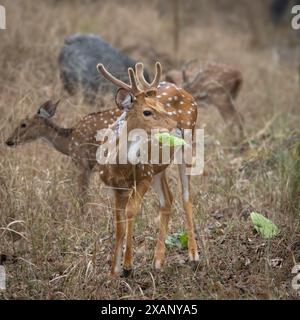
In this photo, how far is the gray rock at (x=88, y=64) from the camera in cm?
1026

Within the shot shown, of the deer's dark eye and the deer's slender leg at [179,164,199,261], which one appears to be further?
the deer's slender leg at [179,164,199,261]

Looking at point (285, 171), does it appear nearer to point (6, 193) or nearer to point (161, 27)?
point (6, 193)

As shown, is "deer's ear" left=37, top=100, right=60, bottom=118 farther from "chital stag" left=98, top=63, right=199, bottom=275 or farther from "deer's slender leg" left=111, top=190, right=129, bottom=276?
"deer's slender leg" left=111, top=190, right=129, bottom=276

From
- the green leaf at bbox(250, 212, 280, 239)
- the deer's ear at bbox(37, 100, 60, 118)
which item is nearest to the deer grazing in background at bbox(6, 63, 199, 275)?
the green leaf at bbox(250, 212, 280, 239)

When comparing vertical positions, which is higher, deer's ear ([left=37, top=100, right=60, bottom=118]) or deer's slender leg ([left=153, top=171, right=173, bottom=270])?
deer's ear ([left=37, top=100, right=60, bottom=118])

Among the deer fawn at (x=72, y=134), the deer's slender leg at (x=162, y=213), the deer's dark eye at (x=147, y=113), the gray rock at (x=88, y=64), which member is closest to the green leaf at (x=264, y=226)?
the deer's slender leg at (x=162, y=213)

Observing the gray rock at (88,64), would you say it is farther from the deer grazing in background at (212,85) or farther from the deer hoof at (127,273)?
the deer hoof at (127,273)

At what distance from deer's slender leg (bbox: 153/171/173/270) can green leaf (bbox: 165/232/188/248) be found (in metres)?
0.30

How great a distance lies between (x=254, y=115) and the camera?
12219 millimetres

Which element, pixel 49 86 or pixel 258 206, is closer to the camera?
pixel 258 206

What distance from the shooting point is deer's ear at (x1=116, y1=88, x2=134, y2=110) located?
632 centimetres
